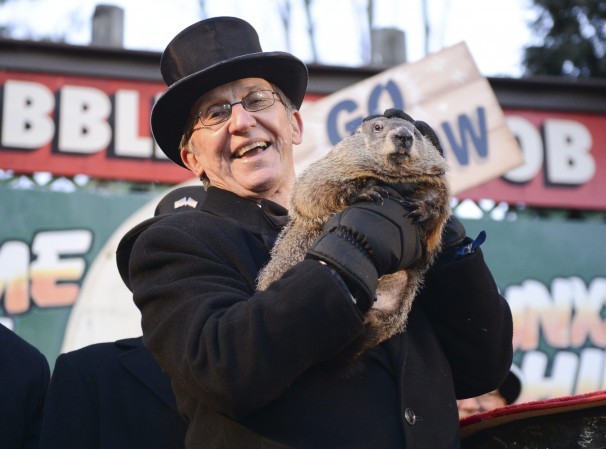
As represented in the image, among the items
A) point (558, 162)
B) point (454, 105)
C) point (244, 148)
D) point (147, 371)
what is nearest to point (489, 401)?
point (147, 371)

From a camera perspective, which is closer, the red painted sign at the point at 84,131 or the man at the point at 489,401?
the man at the point at 489,401

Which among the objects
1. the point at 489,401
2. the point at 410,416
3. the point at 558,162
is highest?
the point at 410,416

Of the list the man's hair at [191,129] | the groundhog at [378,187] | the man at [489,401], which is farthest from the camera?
the man at [489,401]

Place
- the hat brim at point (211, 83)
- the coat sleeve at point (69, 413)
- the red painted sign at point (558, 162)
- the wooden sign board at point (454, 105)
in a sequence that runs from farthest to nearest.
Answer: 1. the red painted sign at point (558, 162)
2. the wooden sign board at point (454, 105)
3. the coat sleeve at point (69, 413)
4. the hat brim at point (211, 83)

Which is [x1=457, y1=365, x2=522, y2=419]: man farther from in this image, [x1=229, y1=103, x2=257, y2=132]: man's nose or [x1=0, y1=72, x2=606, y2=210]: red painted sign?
[x1=229, y1=103, x2=257, y2=132]: man's nose

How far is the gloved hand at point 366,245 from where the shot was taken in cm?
198

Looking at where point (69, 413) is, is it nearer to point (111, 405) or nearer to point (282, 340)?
point (111, 405)

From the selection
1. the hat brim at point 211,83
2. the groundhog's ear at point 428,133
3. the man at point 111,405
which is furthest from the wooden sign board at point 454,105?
the groundhog's ear at point 428,133

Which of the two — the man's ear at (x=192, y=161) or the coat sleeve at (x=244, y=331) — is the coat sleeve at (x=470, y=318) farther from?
the man's ear at (x=192, y=161)

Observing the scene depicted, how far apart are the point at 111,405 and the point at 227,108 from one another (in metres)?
1.08

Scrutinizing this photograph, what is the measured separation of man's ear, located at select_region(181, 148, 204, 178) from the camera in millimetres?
2818

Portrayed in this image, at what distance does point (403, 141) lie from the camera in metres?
2.34

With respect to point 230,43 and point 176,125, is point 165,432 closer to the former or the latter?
point 176,125

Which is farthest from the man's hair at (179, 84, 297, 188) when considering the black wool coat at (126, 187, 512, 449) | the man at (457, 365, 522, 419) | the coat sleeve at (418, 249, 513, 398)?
the man at (457, 365, 522, 419)
